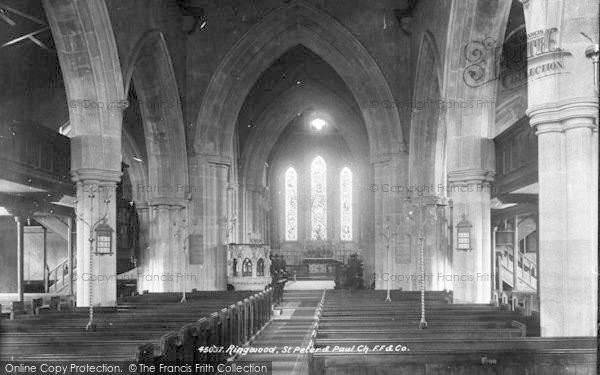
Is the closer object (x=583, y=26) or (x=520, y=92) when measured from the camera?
(x=583, y=26)

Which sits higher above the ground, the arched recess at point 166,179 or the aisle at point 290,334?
the arched recess at point 166,179

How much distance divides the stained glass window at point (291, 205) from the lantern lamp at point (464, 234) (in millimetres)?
24187

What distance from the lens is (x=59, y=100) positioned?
1994 cm

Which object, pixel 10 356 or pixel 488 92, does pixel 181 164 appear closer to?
pixel 488 92

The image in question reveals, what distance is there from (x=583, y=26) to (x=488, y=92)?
549cm

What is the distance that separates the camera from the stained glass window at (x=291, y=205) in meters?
36.7

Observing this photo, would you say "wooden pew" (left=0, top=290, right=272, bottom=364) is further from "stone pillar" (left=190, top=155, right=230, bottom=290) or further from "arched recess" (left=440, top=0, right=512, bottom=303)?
"stone pillar" (left=190, top=155, right=230, bottom=290)

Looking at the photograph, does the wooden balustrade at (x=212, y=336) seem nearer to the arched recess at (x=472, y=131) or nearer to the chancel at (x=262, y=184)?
the chancel at (x=262, y=184)

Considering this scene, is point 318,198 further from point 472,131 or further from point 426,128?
point 472,131

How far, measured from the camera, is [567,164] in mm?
7512

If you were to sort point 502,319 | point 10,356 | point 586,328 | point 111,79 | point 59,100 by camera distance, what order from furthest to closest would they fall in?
1. point 59,100
2. point 111,79
3. point 502,319
4. point 586,328
5. point 10,356

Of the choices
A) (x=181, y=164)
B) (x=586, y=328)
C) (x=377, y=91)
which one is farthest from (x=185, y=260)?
(x=586, y=328)

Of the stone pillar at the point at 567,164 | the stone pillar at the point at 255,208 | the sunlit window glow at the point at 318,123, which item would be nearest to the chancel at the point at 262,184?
the stone pillar at the point at 567,164

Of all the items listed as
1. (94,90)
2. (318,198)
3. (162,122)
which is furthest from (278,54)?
(318,198)
